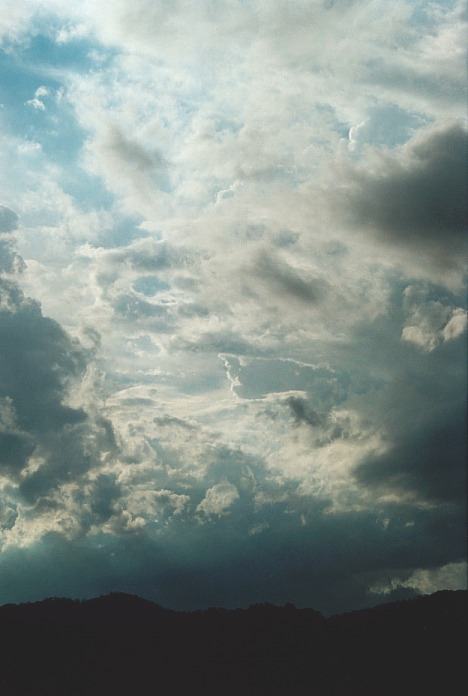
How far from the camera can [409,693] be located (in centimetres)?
19912

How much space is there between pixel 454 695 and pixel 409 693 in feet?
44.8

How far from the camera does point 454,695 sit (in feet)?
630
